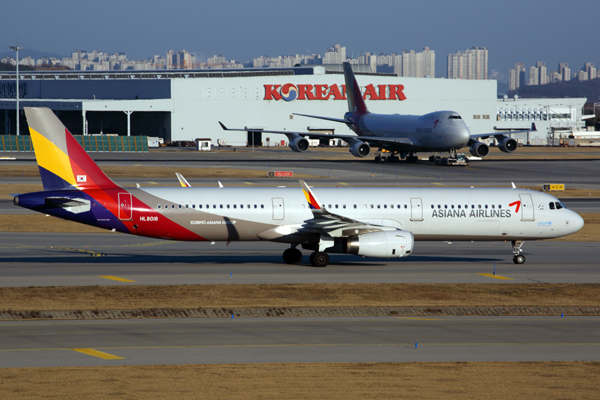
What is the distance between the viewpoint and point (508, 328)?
68.2ft

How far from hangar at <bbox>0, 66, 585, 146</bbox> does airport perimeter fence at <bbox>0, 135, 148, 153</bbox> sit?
23.4 metres

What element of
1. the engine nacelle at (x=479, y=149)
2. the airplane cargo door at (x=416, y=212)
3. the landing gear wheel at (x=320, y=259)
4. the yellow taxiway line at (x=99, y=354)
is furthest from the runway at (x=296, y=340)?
the engine nacelle at (x=479, y=149)

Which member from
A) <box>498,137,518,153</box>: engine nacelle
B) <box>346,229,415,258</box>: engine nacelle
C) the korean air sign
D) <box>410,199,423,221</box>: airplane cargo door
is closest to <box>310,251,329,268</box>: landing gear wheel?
<box>346,229,415,258</box>: engine nacelle

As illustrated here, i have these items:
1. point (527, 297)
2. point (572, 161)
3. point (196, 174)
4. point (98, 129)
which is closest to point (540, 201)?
point (527, 297)

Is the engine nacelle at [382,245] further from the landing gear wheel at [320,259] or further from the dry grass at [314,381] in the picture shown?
the dry grass at [314,381]

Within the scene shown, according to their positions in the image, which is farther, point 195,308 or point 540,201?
point 540,201

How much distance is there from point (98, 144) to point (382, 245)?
290 ft

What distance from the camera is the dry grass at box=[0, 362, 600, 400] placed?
1451 centimetres

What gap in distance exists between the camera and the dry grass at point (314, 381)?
14.5 meters

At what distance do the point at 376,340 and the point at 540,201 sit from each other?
56.6 feet

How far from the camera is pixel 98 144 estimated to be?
10994cm

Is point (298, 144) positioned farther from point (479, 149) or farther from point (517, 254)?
point (517, 254)

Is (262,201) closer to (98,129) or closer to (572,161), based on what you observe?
(572,161)

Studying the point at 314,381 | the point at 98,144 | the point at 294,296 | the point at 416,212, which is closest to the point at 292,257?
the point at 416,212
